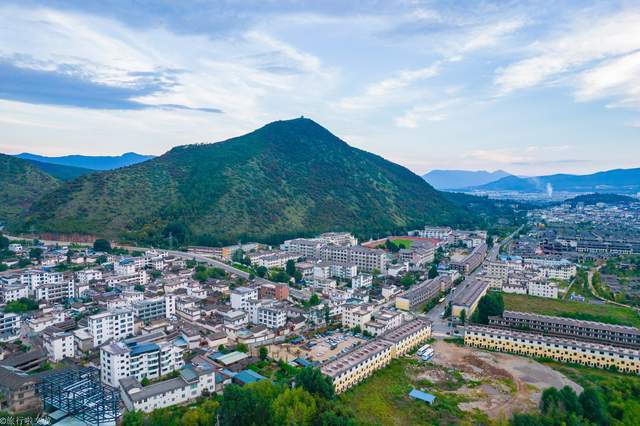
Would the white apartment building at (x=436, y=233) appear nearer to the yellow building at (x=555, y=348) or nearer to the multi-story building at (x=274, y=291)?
the multi-story building at (x=274, y=291)

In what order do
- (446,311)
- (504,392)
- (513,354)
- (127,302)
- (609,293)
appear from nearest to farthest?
(504,392)
(513,354)
(127,302)
(446,311)
(609,293)

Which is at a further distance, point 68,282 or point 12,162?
point 12,162

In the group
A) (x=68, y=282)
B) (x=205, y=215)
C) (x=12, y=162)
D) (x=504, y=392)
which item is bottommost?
(x=504, y=392)

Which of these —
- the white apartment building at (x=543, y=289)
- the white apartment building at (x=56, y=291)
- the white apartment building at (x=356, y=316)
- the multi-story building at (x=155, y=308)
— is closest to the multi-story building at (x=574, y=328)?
the white apartment building at (x=356, y=316)

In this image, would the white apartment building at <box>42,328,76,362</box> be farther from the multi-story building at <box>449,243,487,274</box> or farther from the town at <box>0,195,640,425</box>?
the multi-story building at <box>449,243,487,274</box>

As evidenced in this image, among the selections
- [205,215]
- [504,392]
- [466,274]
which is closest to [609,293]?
[466,274]

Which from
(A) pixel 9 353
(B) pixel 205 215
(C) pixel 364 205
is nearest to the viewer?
(A) pixel 9 353

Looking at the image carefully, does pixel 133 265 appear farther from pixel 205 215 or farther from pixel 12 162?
pixel 12 162
